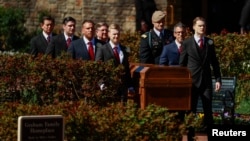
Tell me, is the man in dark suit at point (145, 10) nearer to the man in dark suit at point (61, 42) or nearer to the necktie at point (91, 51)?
the man in dark suit at point (61, 42)

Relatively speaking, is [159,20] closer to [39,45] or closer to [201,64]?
[201,64]

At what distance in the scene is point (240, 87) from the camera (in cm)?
2139

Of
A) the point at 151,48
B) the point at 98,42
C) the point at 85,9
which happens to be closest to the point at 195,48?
the point at 151,48

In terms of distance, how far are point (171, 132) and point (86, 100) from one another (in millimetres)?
3179

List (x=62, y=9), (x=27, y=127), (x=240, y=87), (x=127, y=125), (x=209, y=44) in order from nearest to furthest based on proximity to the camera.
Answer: (x=27, y=127) → (x=127, y=125) → (x=209, y=44) → (x=240, y=87) → (x=62, y=9)

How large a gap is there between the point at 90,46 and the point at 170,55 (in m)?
1.22

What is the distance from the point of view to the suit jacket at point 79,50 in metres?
17.9

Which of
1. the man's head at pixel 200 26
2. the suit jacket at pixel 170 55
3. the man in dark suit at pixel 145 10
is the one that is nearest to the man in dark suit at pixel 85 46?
the suit jacket at pixel 170 55

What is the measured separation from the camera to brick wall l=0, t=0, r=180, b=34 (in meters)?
28.8

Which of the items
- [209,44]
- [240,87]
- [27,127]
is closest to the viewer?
[27,127]

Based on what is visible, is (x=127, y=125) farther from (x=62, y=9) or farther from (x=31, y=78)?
(x=62, y=9)

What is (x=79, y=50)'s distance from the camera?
17953 mm

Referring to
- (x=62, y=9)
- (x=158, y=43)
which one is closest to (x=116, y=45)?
(x=158, y=43)

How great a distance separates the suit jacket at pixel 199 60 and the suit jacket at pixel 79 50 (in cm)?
145
